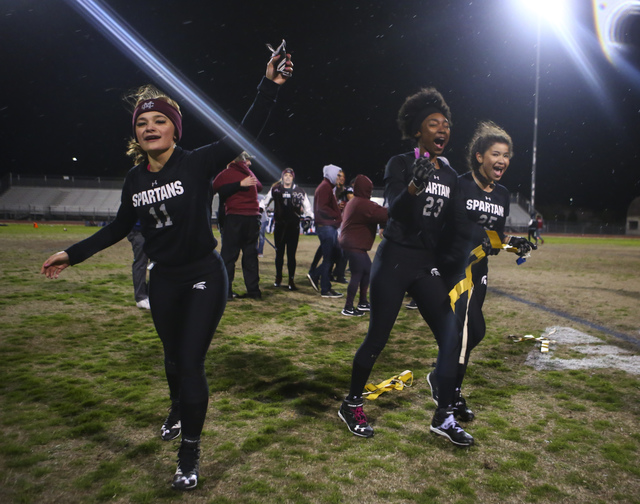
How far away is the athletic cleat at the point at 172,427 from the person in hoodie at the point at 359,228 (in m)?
3.87

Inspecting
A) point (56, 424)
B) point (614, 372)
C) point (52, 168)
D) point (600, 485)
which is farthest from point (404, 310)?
point (52, 168)

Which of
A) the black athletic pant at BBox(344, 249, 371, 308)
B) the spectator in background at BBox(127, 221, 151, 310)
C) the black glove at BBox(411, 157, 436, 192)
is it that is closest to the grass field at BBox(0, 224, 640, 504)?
the black athletic pant at BBox(344, 249, 371, 308)

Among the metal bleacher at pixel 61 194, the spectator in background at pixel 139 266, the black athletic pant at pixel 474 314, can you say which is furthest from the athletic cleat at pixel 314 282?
the metal bleacher at pixel 61 194

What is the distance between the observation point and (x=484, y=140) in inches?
136

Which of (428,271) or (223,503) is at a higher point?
(428,271)

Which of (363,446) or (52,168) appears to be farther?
(52,168)

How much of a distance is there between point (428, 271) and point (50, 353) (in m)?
3.93

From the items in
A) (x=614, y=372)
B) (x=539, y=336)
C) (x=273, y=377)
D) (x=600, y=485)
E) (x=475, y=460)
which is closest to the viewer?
(x=600, y=485)

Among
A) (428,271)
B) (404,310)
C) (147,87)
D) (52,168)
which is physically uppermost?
(52,168)

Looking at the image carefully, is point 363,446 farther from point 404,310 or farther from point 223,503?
point 404,310

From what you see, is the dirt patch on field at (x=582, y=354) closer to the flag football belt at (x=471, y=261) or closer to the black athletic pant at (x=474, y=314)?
the black athletic pant at (x=474, y=314)

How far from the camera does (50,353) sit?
445cm

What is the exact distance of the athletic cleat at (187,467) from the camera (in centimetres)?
224

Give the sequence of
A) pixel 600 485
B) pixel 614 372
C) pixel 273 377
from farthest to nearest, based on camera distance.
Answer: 1. pixel 614 372
2. pixel 273 377
3. pixel 600 485
